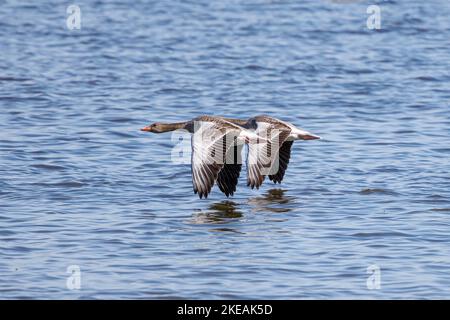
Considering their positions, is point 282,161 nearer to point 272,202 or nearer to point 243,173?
point 243,173

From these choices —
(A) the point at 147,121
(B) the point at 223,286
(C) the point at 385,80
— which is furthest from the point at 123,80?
(B) the point at 223,286

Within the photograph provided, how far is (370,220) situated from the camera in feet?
40.2

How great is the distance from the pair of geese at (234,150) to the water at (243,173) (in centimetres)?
30

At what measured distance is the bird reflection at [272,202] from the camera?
12961 mm

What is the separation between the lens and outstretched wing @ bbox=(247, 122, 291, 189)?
13383 millimetres

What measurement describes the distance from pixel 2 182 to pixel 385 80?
10105 millimetres

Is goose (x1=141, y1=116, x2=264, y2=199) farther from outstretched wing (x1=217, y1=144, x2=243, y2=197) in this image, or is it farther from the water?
the water

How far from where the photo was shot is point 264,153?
13.6 meters

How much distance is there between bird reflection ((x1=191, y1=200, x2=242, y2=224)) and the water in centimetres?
3

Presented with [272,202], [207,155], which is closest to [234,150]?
[272,202]

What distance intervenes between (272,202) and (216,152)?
3.64 ft

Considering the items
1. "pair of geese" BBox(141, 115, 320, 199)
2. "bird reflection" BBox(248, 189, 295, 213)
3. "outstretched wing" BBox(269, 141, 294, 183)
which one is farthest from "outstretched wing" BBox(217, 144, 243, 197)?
"outstretched wing" BBox(269, 141, 294, 183)

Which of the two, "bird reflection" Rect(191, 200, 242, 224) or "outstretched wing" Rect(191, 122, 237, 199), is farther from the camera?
"outstretched wing" Rect(191, 122, 237, 199)

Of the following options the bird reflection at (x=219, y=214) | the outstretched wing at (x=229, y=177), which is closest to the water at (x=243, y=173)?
the bird reflection at (x=219, y=214)
